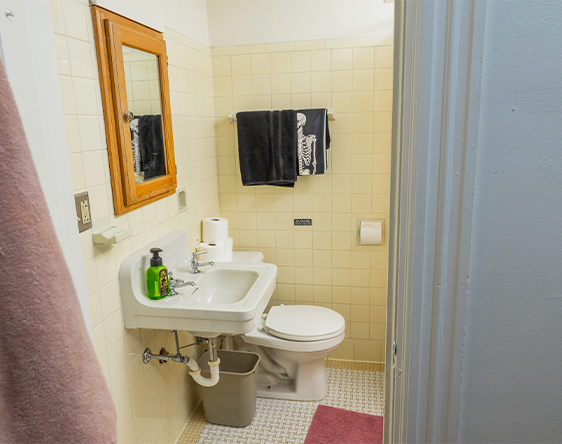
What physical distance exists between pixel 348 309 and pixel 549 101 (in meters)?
2.28

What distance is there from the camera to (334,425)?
2266 mm

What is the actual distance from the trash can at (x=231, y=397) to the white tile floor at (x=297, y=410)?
0.05m

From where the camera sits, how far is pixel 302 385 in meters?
2.48

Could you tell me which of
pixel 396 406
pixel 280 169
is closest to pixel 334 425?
pixel 280 169

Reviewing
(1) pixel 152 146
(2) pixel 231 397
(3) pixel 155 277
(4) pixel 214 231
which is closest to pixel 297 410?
(2) pixel 231 397

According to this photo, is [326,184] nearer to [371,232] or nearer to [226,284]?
[371,232]

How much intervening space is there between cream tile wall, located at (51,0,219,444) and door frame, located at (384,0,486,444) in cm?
106

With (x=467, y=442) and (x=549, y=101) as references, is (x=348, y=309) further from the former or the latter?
(x=549, y=101)

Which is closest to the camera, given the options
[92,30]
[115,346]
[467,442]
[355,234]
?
[467,442]

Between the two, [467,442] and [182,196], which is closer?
[467,442]

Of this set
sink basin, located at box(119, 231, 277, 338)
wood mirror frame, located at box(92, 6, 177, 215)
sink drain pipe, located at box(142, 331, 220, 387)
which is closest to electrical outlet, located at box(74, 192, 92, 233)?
wood mirror frame, located at box(92, 6, 177, 215)

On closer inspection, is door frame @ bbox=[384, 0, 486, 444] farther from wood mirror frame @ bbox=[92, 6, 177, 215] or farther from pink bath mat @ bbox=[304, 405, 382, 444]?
pink bath mat @ bbox=[304, 405, 382, 444]

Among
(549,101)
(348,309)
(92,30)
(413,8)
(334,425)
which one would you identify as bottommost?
(334,425)

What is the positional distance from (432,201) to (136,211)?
1.34 meters
